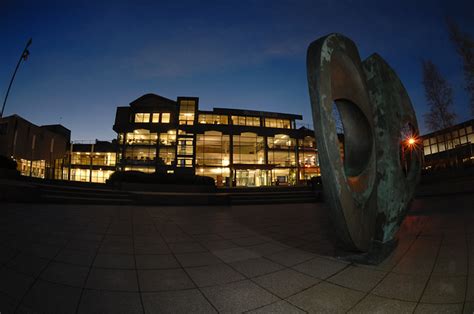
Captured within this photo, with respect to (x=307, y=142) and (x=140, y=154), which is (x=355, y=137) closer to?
(x=307, y=142)

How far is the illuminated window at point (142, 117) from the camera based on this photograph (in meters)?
39.6

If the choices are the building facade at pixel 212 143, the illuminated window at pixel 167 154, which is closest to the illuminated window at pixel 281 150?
the building facade at pixel 212 143

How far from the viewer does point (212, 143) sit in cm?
3644

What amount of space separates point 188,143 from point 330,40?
3423 cm

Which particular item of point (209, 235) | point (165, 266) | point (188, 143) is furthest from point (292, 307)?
point (188, 143)

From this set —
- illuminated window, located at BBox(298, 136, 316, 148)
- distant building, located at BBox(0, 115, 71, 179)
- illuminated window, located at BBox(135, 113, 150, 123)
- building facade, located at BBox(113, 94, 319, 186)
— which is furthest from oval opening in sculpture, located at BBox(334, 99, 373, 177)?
illuminated window, located at BBox(135, 113, 150, 123)

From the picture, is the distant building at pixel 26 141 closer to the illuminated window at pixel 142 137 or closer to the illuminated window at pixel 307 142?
the illuminated window at pixel 142 137

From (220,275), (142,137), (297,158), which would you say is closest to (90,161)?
(142,137)

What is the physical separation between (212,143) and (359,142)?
3310cm

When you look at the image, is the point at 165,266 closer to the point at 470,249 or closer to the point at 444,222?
the point at 470,249

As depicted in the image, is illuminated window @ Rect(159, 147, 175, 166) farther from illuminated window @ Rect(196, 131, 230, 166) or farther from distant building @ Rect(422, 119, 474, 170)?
distant building @ Rect(422, 119, 474, 170)

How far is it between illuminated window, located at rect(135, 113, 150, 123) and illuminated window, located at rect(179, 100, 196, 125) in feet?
23.7

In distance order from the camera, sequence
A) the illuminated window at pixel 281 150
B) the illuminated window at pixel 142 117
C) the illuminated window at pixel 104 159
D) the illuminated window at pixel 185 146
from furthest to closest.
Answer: the illuminated window at pixel 104 159, the illuminated window at pixel 142 117, the illuminated window at pixel 281 150, the illuminated window at pixel 185 146

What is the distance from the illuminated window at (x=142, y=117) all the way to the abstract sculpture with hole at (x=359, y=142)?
135 ft
